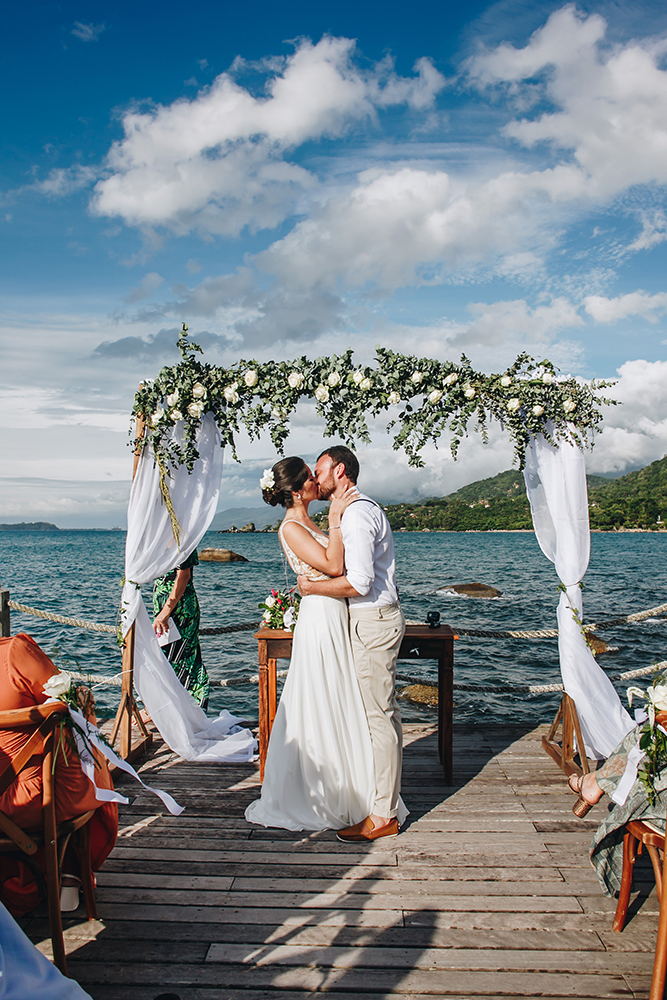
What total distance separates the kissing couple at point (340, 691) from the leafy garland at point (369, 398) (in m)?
0.88

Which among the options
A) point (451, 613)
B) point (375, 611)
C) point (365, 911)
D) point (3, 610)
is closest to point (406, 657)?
point (375, 611)

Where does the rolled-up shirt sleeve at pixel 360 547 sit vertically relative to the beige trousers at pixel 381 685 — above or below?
above

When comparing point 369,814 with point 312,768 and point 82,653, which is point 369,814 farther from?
point 82,653

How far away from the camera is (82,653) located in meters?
15.1

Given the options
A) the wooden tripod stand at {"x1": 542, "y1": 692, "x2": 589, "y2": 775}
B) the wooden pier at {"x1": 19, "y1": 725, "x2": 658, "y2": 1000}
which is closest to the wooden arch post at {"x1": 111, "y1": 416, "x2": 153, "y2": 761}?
the wooden pier at {"x1": 19, "y1": 725, "x2": 658, "y2": 1000}

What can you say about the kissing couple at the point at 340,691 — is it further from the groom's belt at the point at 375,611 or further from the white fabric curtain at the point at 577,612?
the white fabric curtain at the point at 577,612

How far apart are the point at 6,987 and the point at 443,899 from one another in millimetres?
2001

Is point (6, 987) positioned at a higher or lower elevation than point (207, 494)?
lower

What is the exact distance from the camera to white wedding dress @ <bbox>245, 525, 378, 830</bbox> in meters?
3.79

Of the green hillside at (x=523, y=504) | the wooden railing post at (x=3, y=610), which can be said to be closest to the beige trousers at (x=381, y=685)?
the wooden railing post at (x=3, y=610)

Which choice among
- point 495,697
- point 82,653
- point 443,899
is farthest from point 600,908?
point 82,653

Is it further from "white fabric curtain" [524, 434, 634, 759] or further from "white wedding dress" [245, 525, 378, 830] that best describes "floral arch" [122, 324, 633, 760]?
"white wedding dress" [245, 525, 378, 830]

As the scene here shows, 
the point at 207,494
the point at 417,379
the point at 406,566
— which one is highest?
the point at 417,379

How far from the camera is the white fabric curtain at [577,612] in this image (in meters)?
4.63
